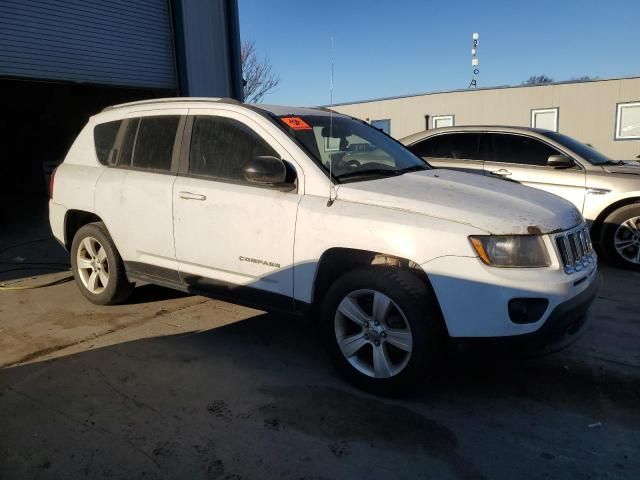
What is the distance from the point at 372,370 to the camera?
3252 mm

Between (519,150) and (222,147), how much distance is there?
4.42 metres

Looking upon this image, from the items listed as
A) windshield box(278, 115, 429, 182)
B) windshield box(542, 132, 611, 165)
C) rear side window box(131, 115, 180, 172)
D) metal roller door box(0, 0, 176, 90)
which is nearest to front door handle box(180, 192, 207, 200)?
rear side window box(131, 115, 180, 172)

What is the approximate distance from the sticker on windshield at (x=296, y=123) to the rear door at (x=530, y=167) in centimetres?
335

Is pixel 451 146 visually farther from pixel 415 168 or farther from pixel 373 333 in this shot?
pixel 373 333

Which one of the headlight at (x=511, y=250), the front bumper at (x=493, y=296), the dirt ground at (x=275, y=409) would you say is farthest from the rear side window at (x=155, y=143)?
the headlight at (x=511, y=250)

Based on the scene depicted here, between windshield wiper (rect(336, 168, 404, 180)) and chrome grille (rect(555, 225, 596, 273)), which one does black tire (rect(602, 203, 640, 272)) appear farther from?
windshield wiper (rect(336, 168, 404, 180))

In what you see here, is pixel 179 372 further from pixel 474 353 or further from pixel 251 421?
pixel 474 353

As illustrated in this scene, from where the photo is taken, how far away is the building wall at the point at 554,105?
1950cm

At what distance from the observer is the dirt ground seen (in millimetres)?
2596

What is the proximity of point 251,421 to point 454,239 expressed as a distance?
1527 millimetres

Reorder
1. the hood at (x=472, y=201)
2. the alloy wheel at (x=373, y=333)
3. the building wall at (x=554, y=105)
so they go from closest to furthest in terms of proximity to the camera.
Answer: the hood at (x=472, y=201) → the alloy wheel at (x=373, y=333) → the building wall at (x=554, y=105)

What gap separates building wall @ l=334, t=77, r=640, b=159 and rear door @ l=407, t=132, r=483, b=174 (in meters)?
14.8

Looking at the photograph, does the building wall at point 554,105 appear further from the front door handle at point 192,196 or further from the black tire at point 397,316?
the black tire at point 397,316

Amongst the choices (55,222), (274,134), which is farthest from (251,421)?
(55,222)
